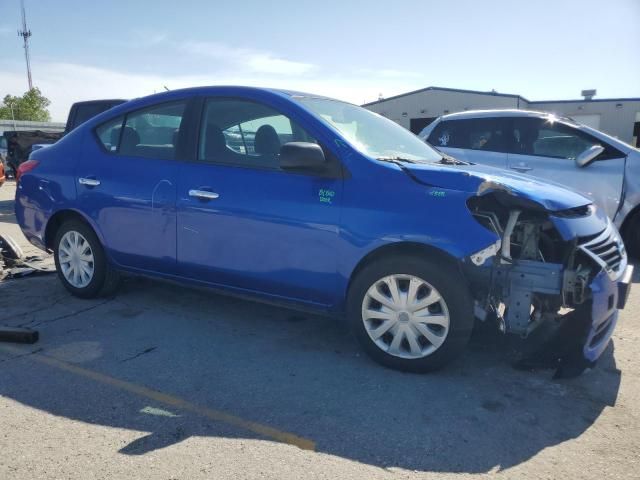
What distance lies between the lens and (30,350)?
370 centimetres

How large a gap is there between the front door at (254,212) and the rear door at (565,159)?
12.9ft

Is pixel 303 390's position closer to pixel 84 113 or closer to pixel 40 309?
pixel 40 309

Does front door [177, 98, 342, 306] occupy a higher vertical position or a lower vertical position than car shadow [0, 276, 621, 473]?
higher

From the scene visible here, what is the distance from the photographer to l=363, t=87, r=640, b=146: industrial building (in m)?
29.3

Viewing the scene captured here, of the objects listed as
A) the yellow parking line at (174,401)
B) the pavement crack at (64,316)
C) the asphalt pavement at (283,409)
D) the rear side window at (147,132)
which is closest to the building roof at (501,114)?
the asphalt pavement at (283,409)

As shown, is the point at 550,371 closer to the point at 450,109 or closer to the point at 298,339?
the point at 298,339

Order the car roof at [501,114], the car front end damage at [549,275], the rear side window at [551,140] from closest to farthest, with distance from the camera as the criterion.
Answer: the car front end damage at [549,275], the rear side window at [551,140], the car roof at [501,114]

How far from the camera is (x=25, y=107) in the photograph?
71875 millimetres

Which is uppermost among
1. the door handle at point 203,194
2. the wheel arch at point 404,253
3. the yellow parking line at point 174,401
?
the door handle at point 203,194

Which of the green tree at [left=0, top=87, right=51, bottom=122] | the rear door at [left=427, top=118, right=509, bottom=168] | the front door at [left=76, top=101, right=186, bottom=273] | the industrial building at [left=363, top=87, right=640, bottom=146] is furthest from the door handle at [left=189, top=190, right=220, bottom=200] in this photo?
the green tree at [left=0, top=87, right=51, bottom=122]

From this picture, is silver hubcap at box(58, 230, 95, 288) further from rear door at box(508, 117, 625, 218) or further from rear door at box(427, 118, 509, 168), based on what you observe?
rear door at box(508, 117, 625, 218)

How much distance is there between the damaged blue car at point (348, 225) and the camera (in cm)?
313

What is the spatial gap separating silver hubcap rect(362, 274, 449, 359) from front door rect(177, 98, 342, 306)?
33 centimetres

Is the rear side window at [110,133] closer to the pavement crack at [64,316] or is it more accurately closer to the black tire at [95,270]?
the black tire at [95,270]
